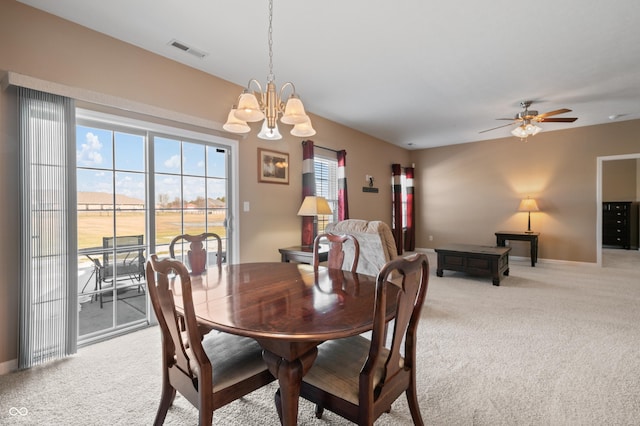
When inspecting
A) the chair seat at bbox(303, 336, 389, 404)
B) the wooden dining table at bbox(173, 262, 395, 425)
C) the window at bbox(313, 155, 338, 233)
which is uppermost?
the window at bbox(313, 155, 338, 233)

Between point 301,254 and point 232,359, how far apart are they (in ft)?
7.61

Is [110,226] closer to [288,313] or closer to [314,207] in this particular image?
[314,207]

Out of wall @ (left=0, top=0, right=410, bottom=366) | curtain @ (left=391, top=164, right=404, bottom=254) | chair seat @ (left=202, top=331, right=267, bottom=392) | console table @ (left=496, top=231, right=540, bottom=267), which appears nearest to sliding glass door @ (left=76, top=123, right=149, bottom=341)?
wall @ (left=0, top=0, right=410, bottom=366)

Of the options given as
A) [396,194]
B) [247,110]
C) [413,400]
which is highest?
[247,110]

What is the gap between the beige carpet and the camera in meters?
1.67

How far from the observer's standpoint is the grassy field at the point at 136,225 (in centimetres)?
256

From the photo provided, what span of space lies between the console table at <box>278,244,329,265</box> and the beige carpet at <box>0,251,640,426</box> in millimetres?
1342

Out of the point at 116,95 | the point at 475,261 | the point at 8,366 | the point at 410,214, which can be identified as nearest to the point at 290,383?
the point at 8,366

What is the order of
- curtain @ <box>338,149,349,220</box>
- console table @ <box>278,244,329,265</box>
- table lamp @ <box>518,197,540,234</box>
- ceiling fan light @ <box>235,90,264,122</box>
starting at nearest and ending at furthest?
ceiling fan light @ <box>235,90,264,122</box>
console table @ <box>278,244,329,265</box>
curtain @ <box>338,149,349,220</box>
table lamp @ <box>518,197,540,234</box>

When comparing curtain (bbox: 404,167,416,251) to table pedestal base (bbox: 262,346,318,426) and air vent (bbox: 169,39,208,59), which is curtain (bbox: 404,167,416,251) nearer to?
air vent (bbox: 169,39,208,59)

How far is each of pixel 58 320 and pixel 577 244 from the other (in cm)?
777

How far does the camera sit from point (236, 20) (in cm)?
237

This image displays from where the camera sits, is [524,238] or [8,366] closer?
[8,366]

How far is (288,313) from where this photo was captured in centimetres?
132
